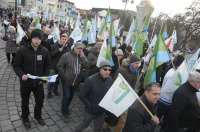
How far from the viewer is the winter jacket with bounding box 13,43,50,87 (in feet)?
12.3

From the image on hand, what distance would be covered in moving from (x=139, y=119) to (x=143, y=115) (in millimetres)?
91

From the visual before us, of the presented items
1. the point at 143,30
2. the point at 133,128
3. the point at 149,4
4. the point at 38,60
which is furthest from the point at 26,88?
the point at 149,4

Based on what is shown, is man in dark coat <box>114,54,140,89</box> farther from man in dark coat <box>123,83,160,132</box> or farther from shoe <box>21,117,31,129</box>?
shoe <box>21,117,31,129</box>

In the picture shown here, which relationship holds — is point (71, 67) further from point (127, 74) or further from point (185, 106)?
point (185, 106)

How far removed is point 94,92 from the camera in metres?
3.58

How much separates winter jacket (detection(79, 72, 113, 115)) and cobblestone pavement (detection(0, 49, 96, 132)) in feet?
4.01

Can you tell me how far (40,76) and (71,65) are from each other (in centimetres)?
81

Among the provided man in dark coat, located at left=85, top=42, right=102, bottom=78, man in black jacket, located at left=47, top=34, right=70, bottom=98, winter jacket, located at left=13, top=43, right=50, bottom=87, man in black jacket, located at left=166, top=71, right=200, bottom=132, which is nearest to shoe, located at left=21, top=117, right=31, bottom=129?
winter jacket, located at left=13, top=43, right=50, bottom=87

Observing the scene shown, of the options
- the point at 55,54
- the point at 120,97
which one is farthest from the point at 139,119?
the point at 55,54

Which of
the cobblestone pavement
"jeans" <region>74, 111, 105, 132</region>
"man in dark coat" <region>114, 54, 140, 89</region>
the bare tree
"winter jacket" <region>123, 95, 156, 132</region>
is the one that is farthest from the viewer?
the bare tree

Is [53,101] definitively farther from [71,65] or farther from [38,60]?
[38,60]

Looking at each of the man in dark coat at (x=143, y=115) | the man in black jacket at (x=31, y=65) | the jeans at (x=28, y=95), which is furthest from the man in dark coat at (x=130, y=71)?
the jeans at (x=28, y=95)

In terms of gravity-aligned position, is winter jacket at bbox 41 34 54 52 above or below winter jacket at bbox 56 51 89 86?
above

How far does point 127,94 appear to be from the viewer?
2.86 m
